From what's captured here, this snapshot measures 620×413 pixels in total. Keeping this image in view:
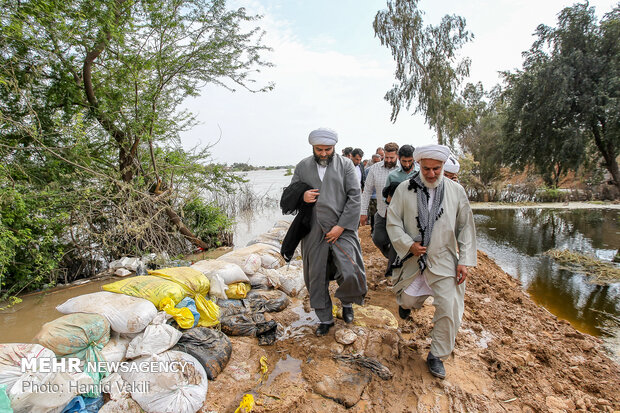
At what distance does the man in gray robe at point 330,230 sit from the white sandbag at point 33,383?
64.7 inches

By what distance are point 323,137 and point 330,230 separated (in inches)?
30.1

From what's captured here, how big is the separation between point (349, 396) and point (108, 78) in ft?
19.8

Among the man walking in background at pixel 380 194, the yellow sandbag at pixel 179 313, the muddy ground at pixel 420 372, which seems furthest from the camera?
the man walking in background at pixel 380 194

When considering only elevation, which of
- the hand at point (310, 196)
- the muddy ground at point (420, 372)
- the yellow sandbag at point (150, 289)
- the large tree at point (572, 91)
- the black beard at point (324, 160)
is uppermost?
the large tree at point (572, 91)

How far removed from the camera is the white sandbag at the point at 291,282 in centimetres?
378

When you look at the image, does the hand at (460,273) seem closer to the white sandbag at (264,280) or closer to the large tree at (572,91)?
the white sandbag at (264,280)

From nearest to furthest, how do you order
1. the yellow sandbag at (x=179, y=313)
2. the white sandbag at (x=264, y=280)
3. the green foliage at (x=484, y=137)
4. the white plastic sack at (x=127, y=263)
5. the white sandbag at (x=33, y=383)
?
the white sandbag at (x=33, y=383), the yellow sandbag at (x=179, y=313), the white sandbag at (x=264, y=280), the white plastic sack at (x=127, y=263), the green foliage at (x=484, y=137)

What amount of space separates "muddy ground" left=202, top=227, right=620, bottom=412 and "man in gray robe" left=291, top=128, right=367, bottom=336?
1.10 feet

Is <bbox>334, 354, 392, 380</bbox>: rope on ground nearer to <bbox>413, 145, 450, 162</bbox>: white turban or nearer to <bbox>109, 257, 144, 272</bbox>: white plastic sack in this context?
<bbox>413, 145, 450, 162</bbox>: white turban

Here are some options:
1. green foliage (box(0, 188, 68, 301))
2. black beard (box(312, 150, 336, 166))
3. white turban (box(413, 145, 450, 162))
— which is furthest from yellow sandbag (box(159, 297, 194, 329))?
green foliage (box(0, 188, 68, 301))

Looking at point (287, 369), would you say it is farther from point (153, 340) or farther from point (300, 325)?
point (153, 340)

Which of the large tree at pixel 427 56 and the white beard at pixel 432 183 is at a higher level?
the large tree at pixel 427 56

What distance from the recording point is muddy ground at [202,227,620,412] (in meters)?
2.02

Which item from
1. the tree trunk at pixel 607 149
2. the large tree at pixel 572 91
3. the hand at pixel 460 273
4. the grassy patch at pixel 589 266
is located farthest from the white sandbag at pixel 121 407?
the tree trunk at pixel 607 149
